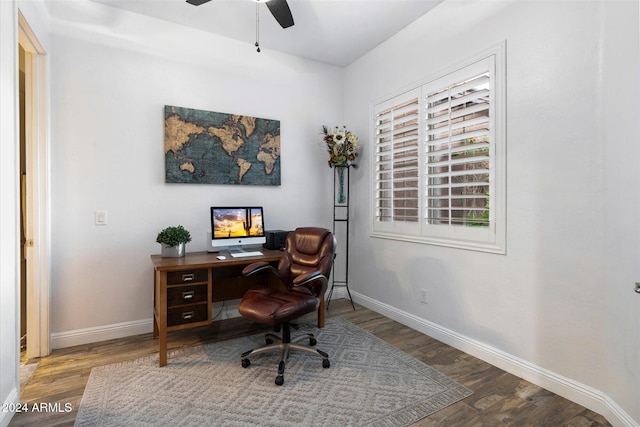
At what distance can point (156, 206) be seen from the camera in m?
3.12

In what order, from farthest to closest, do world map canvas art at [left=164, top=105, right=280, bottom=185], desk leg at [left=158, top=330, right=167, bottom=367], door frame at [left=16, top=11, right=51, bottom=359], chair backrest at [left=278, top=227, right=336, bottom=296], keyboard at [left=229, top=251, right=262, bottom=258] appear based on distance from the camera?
1. world map canvas art at [left=164, top=105, right=280, bottom=185]
2. keyboard at [left=229, top=251, right=262, bottom=258]
3. chair backrest at [left=278, top=227, right=336, bottom=296]
4. door frame at [left=16, top=11, right=51, bottom=359]
5. desk leg at [left=158, top=330, right=167, bottom=367]

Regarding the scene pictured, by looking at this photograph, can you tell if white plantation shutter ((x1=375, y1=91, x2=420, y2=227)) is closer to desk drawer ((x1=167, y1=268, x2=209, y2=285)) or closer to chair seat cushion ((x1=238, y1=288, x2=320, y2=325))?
chair seat cushion ((x1=238, y1=288, x2=320, y2=325))

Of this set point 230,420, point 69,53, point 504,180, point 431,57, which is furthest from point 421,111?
point 69,53

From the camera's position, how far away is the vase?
3867 millimetres

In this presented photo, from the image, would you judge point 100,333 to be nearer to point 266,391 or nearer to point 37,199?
point 37,199

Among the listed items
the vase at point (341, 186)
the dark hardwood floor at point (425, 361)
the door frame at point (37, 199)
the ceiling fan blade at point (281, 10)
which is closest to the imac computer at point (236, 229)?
the dark hardwood floor at point (425, 361)

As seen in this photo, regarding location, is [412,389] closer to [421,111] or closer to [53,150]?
[421,111]

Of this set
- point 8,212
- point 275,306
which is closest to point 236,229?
point 275,306

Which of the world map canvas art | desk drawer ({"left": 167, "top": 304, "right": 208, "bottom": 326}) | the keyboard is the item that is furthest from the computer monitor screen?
desk drawer ({"left": 167, "top": 304, "right": 208, "bottom": 326})

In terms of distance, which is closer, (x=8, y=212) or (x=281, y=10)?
(x=8, y=212)

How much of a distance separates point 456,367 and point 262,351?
4.78ft

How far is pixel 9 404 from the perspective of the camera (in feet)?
5.99

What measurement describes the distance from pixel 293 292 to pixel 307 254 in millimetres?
346

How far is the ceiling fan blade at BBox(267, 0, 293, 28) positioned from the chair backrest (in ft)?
5.63
